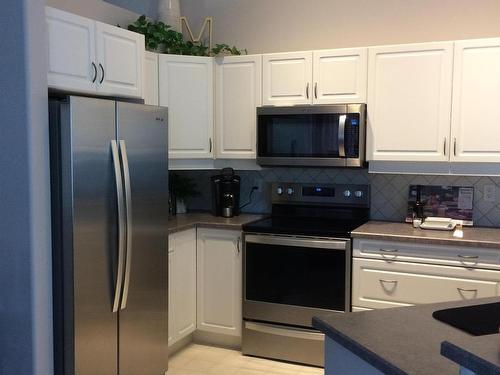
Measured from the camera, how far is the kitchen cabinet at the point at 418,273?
300 cm

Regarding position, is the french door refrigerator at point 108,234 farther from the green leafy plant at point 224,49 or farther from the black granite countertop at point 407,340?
the black granite countertop at point 407,340

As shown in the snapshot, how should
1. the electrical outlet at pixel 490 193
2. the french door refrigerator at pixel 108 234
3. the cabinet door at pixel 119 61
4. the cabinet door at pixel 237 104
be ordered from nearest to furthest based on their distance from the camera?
the french door refrigerator at pixel 108 234
the cabinet door at pixel 119 61
the electrical outlet at pixel 490 193
the cabinet door at pixel 237 104

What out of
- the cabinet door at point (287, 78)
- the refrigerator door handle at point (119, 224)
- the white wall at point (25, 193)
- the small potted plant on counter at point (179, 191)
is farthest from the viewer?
the small potted plant on counter at point (179, 191)

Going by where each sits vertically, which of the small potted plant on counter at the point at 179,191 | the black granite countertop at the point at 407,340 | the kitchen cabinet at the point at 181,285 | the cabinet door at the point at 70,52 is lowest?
the kitchen cabinet at the point at 181,285

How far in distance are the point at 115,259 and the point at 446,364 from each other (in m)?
1.86

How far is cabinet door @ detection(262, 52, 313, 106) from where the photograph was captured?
3582mm

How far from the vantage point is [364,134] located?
342 cm

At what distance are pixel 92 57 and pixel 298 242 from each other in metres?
1.69

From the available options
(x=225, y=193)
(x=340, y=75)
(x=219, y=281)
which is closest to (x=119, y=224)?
(x=219, y=281)

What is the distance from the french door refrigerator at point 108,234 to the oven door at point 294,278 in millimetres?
692

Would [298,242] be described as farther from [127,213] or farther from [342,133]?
[127,213]

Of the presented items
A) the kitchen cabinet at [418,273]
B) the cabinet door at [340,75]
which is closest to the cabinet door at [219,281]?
the kitchen cabinet at [418,273]

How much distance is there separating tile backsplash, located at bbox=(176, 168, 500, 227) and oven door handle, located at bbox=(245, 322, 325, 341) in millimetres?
955

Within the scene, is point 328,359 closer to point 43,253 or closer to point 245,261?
Result: point 43,253
